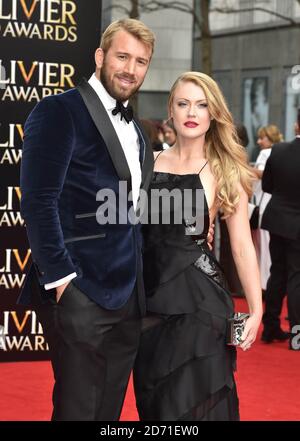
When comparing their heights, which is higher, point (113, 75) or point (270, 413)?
point (113, 75)

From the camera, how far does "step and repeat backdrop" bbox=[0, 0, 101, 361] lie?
634 cm

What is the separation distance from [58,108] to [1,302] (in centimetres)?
351

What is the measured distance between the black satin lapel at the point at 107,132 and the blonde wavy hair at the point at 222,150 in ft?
1.85

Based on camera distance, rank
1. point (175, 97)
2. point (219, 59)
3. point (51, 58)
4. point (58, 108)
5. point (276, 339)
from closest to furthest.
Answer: point (58, 108) → point (175, 97) → point (51, 58) → point (276, 339) → point (219, 59)

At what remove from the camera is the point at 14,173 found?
6.50m

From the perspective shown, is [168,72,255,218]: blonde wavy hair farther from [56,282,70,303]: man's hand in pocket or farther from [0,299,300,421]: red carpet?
[0,299,300,421]: red carpet

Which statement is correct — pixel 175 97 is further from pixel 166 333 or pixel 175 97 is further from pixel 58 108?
pixel 166 333

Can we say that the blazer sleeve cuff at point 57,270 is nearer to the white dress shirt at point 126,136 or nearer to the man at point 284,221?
the white dress shirt at point 126,136

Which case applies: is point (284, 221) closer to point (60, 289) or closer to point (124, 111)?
point (124, 111)

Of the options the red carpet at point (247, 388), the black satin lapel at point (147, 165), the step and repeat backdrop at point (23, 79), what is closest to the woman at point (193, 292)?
the black satin lapel at point (147, 165)

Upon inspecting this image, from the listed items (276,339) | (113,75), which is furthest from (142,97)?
(113,75)

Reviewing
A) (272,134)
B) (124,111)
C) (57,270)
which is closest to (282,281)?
(272,134)

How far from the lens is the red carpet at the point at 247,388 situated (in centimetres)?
537
